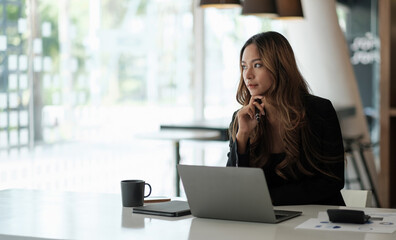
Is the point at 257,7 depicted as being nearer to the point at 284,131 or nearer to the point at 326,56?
the point at 284,131

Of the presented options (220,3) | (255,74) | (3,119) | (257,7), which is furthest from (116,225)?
(3,119)

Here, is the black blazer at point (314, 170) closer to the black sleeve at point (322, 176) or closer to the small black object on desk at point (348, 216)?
the black sleeve at point (322, 176)

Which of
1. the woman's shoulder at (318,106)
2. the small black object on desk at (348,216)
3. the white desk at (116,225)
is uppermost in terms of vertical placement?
the woman's shoulder at (318,106)

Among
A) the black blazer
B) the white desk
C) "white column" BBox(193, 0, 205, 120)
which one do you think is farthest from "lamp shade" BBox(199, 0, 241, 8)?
"white column" BBox(193, 0, 205, 120)

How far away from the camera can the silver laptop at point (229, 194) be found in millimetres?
1838

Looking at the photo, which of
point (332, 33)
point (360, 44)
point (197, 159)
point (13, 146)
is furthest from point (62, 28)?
point (360, 44)

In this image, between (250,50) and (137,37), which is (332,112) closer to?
(250,50)

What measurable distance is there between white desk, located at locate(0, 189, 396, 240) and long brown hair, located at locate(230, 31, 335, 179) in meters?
0.26

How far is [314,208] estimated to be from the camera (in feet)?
7.29

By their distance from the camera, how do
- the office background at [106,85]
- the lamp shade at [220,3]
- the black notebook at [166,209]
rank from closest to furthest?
the black notebook at [166,209] → the lamp shade at [220,3] → the office background at [106,85]

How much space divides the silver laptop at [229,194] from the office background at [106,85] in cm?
267

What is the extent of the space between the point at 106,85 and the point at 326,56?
2381mm

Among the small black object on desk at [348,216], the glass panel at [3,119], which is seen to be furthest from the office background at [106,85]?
the small black object on desk at [348,216]

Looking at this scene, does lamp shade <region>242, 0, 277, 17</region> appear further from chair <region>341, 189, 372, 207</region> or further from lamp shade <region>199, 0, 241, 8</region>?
chair <region>341, 189, 372, 207</region>
